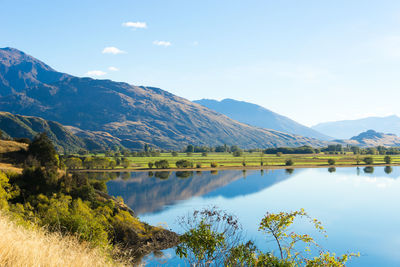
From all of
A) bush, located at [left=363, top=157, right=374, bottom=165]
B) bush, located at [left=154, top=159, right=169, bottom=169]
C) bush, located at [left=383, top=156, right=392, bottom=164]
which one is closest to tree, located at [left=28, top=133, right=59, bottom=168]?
bush, located at [left=154, top=159, right=169, bottom=169]

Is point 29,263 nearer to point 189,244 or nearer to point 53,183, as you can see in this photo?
point 189,244

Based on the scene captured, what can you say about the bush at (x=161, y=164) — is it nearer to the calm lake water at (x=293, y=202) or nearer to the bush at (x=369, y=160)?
the calm lake water at (x=293, y=202)

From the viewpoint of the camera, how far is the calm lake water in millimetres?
31078

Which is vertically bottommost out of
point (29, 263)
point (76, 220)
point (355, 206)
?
point (355, 206)

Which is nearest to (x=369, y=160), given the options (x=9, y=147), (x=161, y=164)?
(x=161, y=164)

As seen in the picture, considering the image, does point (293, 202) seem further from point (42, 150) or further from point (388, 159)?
point (388, 159)

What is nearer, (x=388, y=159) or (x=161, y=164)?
(x=161, y=164)

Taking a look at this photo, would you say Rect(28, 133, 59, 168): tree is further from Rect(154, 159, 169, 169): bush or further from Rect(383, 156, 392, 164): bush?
Rect(383, 156, 392, 164): bush

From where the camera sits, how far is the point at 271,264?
10945mm

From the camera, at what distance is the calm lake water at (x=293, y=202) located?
31078mm

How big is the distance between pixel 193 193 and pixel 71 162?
169 ft

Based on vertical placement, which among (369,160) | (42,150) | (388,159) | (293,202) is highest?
(42,150)

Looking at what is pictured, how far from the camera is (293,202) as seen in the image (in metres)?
52.1

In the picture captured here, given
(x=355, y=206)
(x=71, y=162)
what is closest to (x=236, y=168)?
(x=71, y=162)
